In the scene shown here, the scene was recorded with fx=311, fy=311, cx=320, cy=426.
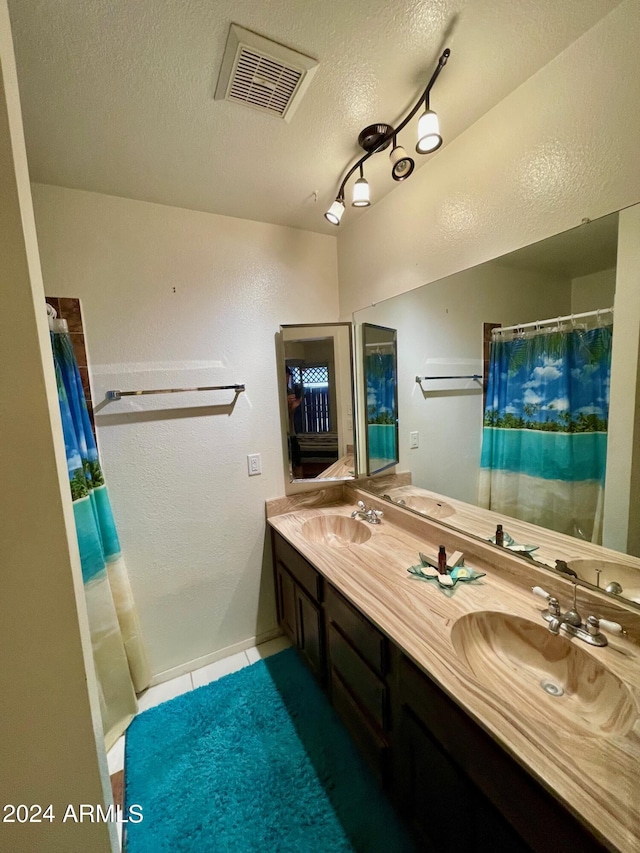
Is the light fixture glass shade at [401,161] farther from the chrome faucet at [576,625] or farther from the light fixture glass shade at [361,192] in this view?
the chrome faucet at [576,625]

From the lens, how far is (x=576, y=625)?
0.87m

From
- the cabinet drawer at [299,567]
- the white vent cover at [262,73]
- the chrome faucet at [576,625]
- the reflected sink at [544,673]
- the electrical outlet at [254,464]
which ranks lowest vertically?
the cabinet drawer at [299,567]

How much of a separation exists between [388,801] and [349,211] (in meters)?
2.62

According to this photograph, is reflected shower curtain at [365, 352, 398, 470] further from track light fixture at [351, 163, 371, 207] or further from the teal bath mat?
the teal bath mat

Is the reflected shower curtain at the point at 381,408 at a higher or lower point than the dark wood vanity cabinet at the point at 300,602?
higher

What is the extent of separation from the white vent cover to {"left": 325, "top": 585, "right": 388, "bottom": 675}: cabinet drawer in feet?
5.69

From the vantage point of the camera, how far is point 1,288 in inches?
18.8

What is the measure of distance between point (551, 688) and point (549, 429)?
742mm

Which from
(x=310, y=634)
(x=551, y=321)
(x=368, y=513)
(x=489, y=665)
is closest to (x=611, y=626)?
(x=489, y=665)

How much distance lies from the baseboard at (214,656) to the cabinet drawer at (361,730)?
0.69m

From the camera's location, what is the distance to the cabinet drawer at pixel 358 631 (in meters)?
1.00

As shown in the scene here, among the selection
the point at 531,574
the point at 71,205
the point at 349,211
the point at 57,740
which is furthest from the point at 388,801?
the point at 71,205

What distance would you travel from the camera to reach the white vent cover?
0.86 metres

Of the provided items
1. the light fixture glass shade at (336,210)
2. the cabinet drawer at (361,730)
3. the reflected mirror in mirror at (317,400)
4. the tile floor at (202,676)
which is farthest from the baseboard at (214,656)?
the light fixture glass shade at (336,210)
